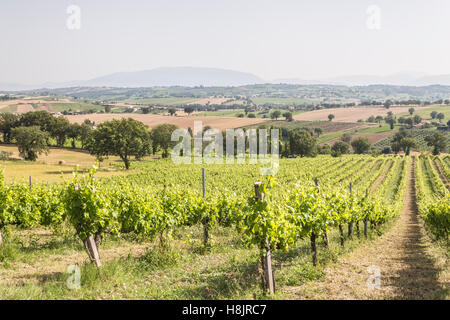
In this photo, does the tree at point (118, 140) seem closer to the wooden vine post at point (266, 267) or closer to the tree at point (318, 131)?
the wooden vine post at point (266, 267)

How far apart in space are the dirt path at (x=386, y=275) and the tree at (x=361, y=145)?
9492cm

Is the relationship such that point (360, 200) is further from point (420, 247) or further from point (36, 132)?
point (36, 132)

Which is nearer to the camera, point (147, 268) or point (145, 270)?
point (145, 270)

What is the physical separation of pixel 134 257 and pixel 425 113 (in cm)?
18603

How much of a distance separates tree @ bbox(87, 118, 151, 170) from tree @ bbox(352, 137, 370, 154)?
233 ft

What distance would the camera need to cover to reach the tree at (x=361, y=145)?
104 metres

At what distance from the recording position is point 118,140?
5597 cm

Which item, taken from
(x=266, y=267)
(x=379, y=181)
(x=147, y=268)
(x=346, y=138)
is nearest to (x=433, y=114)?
(x=346, y=138)

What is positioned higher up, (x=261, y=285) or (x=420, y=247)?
(x=261, y=285)

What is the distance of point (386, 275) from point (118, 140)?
51.8 m

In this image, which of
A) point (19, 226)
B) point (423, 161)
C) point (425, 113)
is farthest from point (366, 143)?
point (19, 226)

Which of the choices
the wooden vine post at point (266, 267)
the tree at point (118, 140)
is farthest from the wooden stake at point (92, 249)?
the tree at point (118, 140)

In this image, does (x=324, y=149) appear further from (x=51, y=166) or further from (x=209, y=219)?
(x=209, y=219)

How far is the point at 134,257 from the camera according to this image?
34.2 ft
